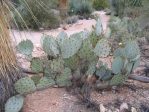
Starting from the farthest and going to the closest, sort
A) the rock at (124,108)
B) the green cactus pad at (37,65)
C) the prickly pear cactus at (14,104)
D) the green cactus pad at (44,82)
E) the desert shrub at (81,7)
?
the desert shrub at (81,7)
the green cactus pad at (37,65)
the green cactus pad at (44,82)
the rock at (124,108)
the prickly pear cactus at (14,104)

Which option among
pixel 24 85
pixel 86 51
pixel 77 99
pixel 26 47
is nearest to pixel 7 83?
pixel 24 85

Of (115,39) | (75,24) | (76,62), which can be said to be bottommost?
(75,24)

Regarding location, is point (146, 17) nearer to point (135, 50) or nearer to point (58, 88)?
point (135, 50)

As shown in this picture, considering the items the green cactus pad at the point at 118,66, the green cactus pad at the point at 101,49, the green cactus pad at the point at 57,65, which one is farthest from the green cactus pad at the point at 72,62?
the green cactus pad at the point at 118,66

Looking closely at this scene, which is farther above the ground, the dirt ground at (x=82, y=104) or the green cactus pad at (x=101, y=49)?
the green cactus pad at (x=101, y=49)

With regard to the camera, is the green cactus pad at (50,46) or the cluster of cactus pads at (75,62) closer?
the cluster of cactus pads at (75,62)

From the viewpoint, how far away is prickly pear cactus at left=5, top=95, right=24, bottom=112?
530 cm

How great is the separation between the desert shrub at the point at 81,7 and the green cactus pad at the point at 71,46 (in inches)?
546

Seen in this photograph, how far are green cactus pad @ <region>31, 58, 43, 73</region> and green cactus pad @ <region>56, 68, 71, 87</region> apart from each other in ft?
1.00

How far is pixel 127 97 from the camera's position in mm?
5914

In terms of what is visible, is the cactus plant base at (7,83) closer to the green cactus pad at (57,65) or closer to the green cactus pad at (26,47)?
the green cactus pad at (26,47)

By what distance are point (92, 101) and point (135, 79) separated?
0.95 metres

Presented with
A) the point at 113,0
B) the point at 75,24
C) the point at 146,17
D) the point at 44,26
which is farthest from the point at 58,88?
the point at 113,0

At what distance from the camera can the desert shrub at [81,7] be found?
20.0 meters
